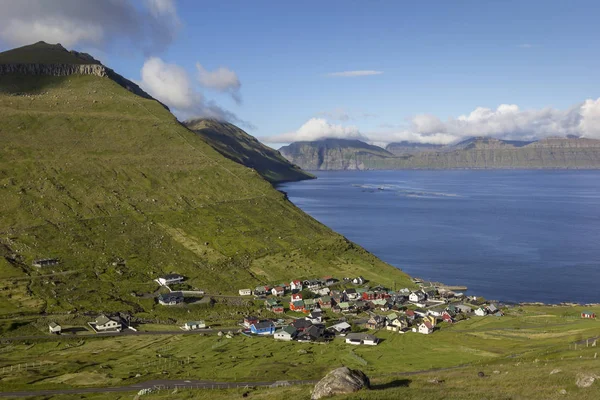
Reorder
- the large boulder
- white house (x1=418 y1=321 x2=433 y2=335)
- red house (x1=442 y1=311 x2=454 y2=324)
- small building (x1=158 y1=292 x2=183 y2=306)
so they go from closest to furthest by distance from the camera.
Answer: the large boulder → white house (x1=418 y1=321 x2=433 y2=335) → red house (x1=442 y1=311 x2=454 y2=324) → small building (x1=158 y1=292 x2=183 y2=306)

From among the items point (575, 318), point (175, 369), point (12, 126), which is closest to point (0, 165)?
point (12, 126)

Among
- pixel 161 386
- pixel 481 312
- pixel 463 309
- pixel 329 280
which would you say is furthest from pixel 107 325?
pixel 481 312

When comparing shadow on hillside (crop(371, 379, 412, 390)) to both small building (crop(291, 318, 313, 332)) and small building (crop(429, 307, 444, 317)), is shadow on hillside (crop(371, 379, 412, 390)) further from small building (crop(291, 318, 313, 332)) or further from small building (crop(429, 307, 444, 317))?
small building (crop(429, 307, 444, 317))

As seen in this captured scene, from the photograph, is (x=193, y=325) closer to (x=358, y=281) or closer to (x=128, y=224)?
(x=358, y=281)

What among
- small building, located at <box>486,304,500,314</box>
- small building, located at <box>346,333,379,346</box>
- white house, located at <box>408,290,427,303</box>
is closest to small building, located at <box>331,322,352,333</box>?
small building, located at <box>346,333,379,346</box>

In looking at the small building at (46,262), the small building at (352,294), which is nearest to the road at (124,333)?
the small building at (46,262)
